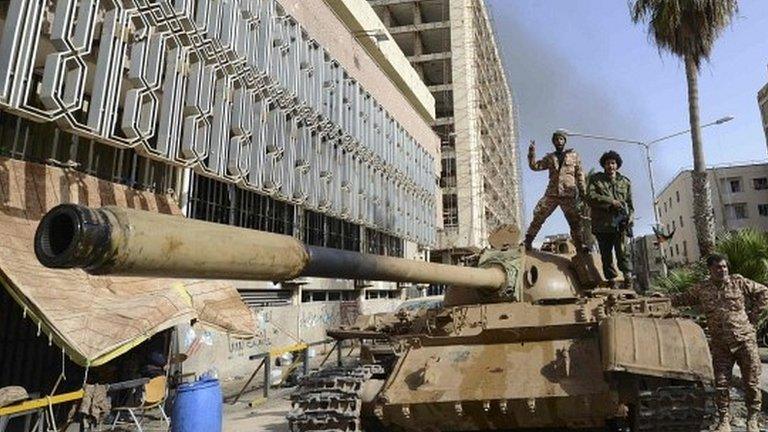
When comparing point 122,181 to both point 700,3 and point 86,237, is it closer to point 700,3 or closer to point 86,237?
point 86,237

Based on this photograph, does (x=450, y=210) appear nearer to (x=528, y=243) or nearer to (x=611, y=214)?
(x=528, y=243)

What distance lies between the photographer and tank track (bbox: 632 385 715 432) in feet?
16.1

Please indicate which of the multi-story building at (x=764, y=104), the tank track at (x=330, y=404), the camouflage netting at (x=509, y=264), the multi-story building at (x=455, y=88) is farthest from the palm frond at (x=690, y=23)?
the multi-story building at (x=764, y=104)

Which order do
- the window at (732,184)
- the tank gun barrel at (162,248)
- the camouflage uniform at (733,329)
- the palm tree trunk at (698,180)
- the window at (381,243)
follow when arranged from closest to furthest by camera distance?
the tank gun barrel at (162,248)
the camouflage uniform at (733,329)
the palm tree trunk at (698,180)
the window at (381,243)
the window at (732,184)

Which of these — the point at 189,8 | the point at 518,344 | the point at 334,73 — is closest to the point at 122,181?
the point at 189,8

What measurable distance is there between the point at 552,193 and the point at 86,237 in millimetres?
8179

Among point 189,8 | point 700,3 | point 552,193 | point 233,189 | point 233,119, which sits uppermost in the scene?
point 700,3

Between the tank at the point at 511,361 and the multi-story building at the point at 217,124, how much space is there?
130 inches

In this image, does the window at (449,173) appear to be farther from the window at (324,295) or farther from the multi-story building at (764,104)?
the multi-story building at (764,104)

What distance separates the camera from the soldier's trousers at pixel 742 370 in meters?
6.52

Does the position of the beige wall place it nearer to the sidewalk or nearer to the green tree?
the sidewalk

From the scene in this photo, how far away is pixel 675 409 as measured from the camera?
489cm


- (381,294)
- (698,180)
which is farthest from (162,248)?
(381,294)

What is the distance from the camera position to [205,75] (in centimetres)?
1172
